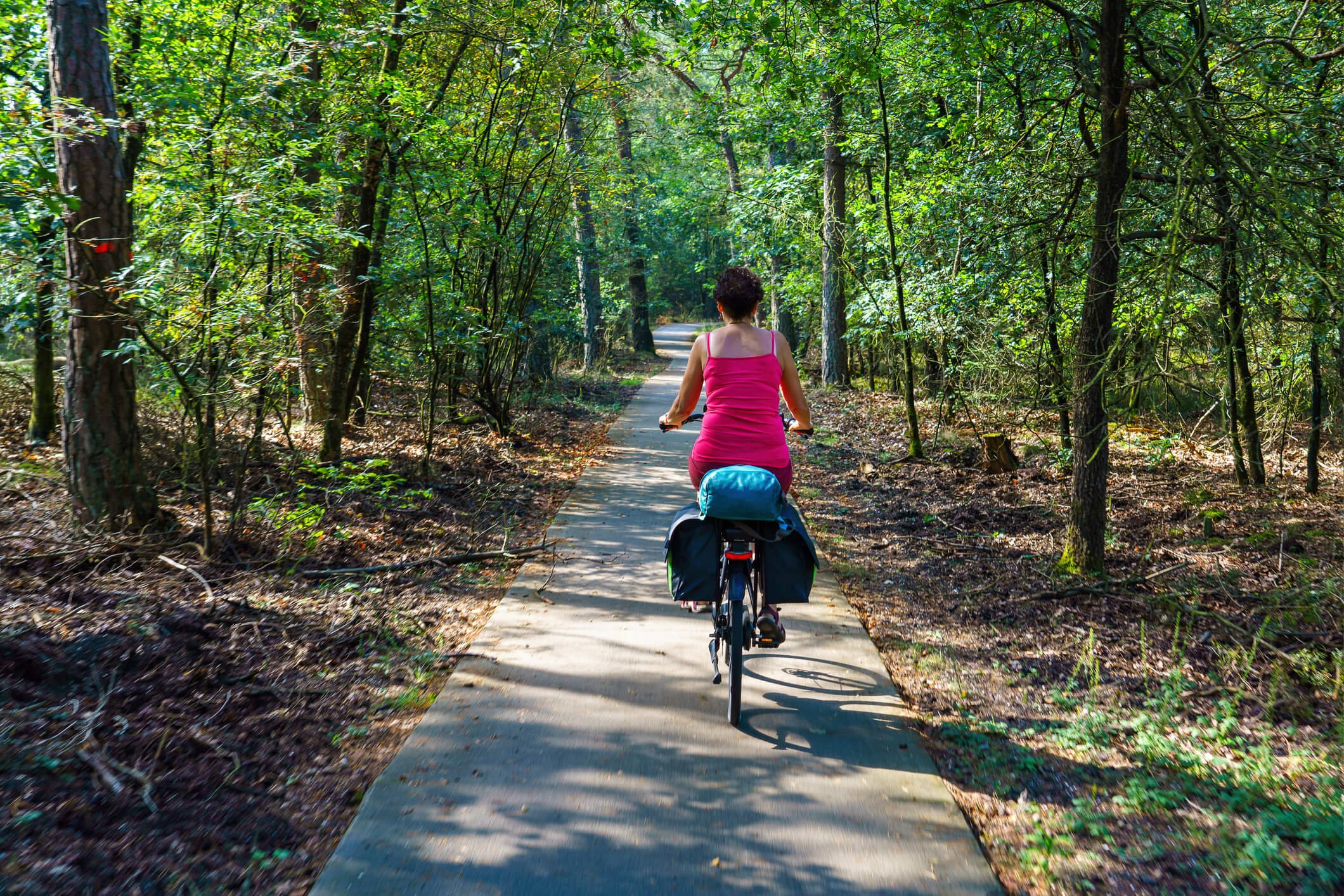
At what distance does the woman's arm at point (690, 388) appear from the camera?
4934mm

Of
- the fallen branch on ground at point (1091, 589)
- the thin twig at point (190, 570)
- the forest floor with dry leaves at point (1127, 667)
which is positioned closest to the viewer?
the forest floor with dry leaves at point (1127, 667)

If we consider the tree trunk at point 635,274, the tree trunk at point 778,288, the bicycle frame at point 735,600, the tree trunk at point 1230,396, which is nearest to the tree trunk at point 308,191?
the bicycle frame at point 735,600

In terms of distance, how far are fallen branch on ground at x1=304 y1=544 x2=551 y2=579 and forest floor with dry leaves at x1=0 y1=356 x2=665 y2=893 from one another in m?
0.03

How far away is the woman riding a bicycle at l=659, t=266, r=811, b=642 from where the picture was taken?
15.8 feet

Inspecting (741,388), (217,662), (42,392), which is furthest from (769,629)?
(42,392)

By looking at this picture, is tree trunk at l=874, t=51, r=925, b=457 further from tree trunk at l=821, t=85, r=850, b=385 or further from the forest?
tree trunk at l=821, t=85, r=850, b=385

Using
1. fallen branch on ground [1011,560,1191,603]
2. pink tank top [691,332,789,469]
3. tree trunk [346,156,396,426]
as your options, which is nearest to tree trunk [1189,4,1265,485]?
fallen branch on ground [1011,560,1191,603]

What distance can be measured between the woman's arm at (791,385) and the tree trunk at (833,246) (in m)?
7.19

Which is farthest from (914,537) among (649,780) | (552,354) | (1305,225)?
(552,354)

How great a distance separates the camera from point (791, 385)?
505 centimetres

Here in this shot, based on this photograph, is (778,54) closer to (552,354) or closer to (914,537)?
(914,537)

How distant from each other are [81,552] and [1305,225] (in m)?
8.62

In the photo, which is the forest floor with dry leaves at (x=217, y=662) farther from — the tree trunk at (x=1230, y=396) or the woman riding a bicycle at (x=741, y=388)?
the tree trunk at (x=1230, y=396)

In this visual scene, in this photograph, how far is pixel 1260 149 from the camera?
564 centimetres
